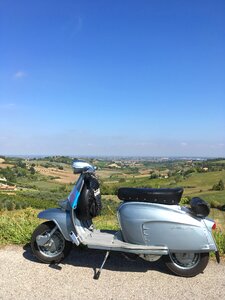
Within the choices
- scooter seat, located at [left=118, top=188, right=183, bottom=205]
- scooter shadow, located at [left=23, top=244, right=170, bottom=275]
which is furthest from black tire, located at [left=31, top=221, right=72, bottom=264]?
scooter seat, located at [left=118, top=188, right=183, bottom=205]

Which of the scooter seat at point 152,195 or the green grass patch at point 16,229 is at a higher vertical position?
the scooter seat at point 152,195

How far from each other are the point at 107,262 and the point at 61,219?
878 mm

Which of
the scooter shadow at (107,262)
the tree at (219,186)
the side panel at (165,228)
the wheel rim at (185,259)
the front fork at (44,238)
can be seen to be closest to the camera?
the side panel at (165,228)

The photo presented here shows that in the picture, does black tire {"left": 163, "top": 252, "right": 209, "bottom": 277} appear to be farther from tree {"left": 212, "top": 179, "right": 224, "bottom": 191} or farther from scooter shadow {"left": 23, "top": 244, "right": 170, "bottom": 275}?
tree {"left": 212, "top": 179, "right": 224, "bottom": 191}

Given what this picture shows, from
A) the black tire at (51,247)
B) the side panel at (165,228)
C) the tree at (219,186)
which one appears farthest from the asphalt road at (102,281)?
the tree at (219,186)

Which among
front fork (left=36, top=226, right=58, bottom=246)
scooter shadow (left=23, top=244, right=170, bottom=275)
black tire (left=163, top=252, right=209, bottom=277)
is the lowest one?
scooter shadow (left=23, top=244, right=170, bottom=275)

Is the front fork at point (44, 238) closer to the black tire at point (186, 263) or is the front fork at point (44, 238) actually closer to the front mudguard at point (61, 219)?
the front mudguard at point (61, 219)

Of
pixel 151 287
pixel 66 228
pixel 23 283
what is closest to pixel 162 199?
pixel 151 287

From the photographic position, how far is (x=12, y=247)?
581cm

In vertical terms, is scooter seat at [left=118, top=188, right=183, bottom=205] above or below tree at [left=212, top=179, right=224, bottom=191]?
above

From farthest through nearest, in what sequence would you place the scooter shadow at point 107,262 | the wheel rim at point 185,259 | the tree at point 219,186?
the tree at point 219,186 → the scooter shadow at point 107,262 → the wheel rim at point 185,259

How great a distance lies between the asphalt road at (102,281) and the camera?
4027mm

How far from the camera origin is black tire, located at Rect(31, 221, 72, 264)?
16.5ft

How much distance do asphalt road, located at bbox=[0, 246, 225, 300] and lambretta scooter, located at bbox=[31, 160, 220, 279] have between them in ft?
0.59
